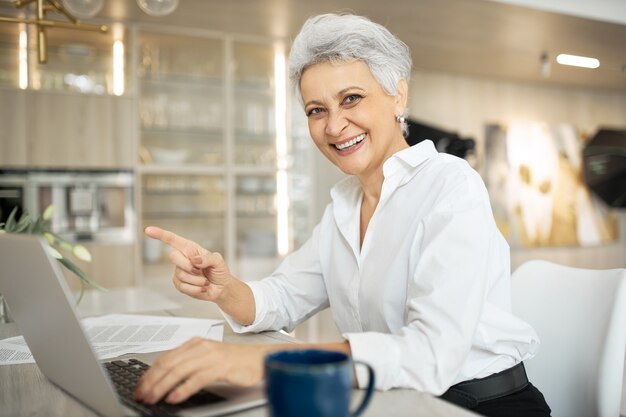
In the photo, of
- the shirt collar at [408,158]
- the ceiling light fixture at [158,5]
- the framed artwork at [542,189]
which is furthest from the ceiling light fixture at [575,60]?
the shirt collar at [408,158]

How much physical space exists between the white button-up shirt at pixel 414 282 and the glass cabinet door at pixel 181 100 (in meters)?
3.08

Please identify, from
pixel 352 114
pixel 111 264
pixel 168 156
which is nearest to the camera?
pixel 352 114

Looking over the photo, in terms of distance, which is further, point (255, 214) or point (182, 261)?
point (255, 214)

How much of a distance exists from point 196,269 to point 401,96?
2.10ft

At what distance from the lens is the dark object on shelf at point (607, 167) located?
21.4ft

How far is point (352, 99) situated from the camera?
133 cm

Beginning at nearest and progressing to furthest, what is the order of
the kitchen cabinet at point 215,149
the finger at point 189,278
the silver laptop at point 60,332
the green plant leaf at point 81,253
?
1. the silver laptop at point 60,332
2. the finger at point 189,278
3. the green plant leaf at point 81,253
4. the kitchen cabinet at point 215,149

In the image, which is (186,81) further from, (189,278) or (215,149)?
(189,278)

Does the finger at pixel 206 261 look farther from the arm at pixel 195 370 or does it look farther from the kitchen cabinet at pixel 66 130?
the kitchen cabinet at pixel 66 130

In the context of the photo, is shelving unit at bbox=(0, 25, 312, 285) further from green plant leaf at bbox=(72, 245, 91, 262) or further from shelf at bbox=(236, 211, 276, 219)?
green plant leaf at bbox=(72, 245, 91, 262)

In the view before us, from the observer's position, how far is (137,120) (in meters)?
4.12

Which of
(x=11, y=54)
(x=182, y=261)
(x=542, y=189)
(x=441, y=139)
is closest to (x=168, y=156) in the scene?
(x=11, y=54)

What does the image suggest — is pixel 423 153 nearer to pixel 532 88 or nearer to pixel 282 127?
pixel 282 127

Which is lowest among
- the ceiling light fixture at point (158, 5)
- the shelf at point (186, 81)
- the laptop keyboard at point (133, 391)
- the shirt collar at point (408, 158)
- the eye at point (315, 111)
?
the laptop keyboard at point (133, 391)
